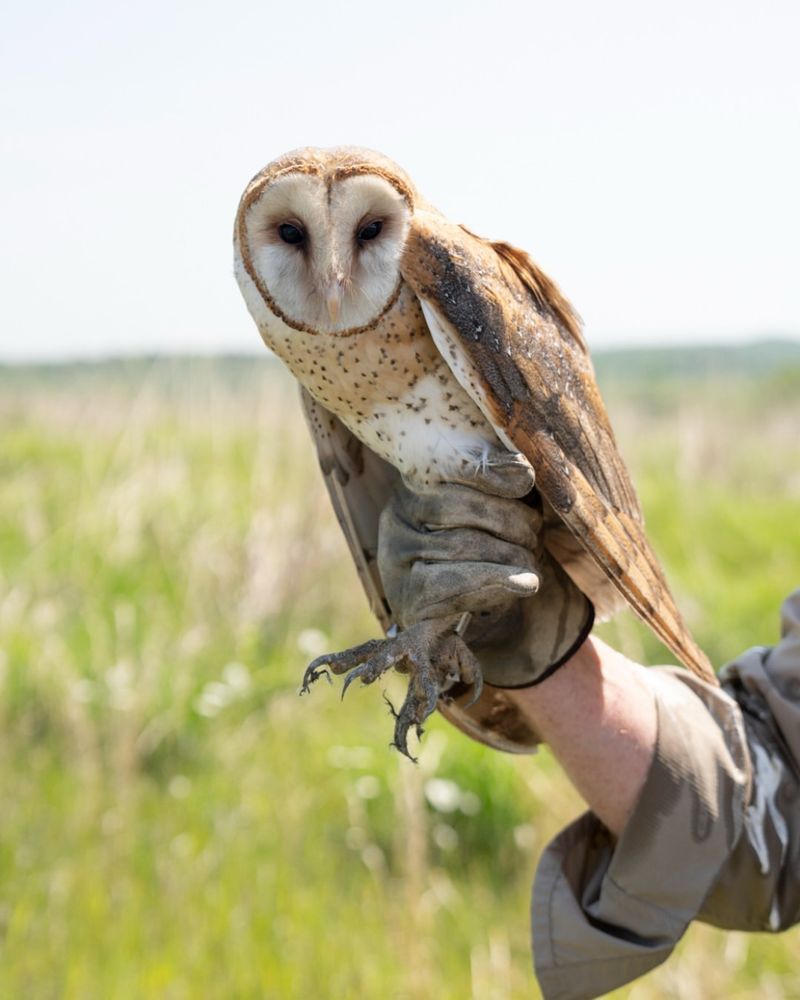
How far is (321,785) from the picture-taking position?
217 inches

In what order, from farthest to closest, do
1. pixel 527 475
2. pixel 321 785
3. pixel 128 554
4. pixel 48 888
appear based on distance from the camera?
pixel 128 554
pixel 321 785
pixel 48 888
pixel 527 475

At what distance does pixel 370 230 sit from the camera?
6.35 feet

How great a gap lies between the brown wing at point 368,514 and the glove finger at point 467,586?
0.27m

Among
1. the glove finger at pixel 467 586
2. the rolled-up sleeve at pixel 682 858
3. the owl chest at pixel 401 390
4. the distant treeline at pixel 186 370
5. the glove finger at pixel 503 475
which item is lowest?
the distant treeline at pixel 186 370

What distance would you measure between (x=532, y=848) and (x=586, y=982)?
2.76 metres

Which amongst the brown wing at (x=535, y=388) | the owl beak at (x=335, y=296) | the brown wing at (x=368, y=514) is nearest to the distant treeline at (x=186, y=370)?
the brown wing at (x=368, y=514)

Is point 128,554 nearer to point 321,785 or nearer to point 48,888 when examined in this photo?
point 321,785

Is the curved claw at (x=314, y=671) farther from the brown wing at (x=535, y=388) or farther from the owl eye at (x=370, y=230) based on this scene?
the owl eye at (x=370, y=230)

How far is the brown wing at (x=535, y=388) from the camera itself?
193cm

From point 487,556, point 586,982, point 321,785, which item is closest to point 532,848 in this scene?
point 321,785

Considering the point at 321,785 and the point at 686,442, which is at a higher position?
the point at 321,785

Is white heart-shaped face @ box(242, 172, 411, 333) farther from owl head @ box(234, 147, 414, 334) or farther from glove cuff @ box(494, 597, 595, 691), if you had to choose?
glove cuff @ box(494, 597, 595, 691)

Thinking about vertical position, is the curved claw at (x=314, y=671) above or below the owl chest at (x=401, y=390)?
below

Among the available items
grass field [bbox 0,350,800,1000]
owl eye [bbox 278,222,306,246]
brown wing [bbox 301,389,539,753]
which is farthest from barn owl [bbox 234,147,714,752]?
grass field [bbox 0,350,800,1000]
